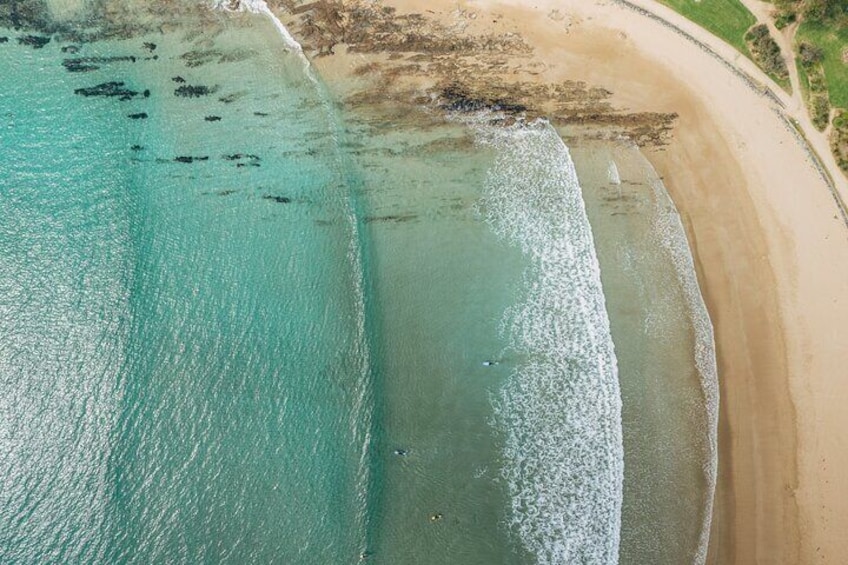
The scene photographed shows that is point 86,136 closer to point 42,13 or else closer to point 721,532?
point 42,13

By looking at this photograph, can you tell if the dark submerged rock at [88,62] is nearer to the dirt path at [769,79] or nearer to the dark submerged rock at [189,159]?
the dark submerged rock at [189,159]

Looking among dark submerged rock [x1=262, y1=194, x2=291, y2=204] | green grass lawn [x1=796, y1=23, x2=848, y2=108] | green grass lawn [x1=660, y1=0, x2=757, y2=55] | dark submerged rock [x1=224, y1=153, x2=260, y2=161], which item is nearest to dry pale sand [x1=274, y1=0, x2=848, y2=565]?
green grass lawn [x1=660, y1=0, x2=757, y2=55]

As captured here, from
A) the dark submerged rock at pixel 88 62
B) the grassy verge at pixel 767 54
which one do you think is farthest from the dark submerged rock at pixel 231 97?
the grassy verge at pixel 767 54

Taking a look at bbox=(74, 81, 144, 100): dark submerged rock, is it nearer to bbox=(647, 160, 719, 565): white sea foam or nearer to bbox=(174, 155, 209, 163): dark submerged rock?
bbox=(174, 155, 209, 163): dark submerged rock

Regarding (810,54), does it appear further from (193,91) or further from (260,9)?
(193,91)

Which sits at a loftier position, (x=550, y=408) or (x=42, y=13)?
(x=42, y=13)

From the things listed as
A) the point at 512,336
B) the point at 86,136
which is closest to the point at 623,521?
the point at 512,336
